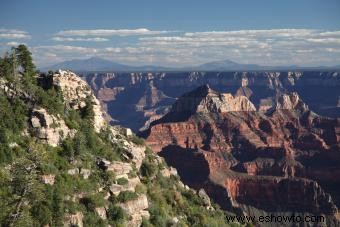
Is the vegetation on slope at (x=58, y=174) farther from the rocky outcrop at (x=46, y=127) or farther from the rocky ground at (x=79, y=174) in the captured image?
the rocky outcrop at (x=46, y=127)

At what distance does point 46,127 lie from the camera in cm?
5744

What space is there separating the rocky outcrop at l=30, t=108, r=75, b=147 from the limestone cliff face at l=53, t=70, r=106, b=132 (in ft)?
31.0

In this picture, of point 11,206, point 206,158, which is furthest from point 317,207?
point 11,206

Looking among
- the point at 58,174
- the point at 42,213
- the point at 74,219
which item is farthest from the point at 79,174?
the point at 42,213

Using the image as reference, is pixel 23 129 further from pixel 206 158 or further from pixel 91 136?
pixel 206 158

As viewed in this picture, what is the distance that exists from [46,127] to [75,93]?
47.3 feet

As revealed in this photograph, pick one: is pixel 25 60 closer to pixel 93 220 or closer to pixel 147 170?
pixel 147 170

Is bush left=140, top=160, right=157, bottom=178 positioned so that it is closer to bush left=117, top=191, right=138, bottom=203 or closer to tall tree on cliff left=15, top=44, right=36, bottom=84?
bush left=117, top=191, right=138, bottom=203

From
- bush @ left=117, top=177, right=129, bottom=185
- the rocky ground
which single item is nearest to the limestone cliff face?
the rocky ground

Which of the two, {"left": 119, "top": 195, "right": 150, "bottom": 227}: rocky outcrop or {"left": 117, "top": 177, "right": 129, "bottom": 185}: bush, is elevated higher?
{"left": 117, "top": 177, "right": 129, "bottom": 185}: bush

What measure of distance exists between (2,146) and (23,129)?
12.6ft

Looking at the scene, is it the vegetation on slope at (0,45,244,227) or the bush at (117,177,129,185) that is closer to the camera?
the vegetation on slope at (0,45,244,227)

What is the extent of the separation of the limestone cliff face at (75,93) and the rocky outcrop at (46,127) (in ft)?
31.0

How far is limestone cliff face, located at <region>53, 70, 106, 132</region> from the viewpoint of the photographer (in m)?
69.6
